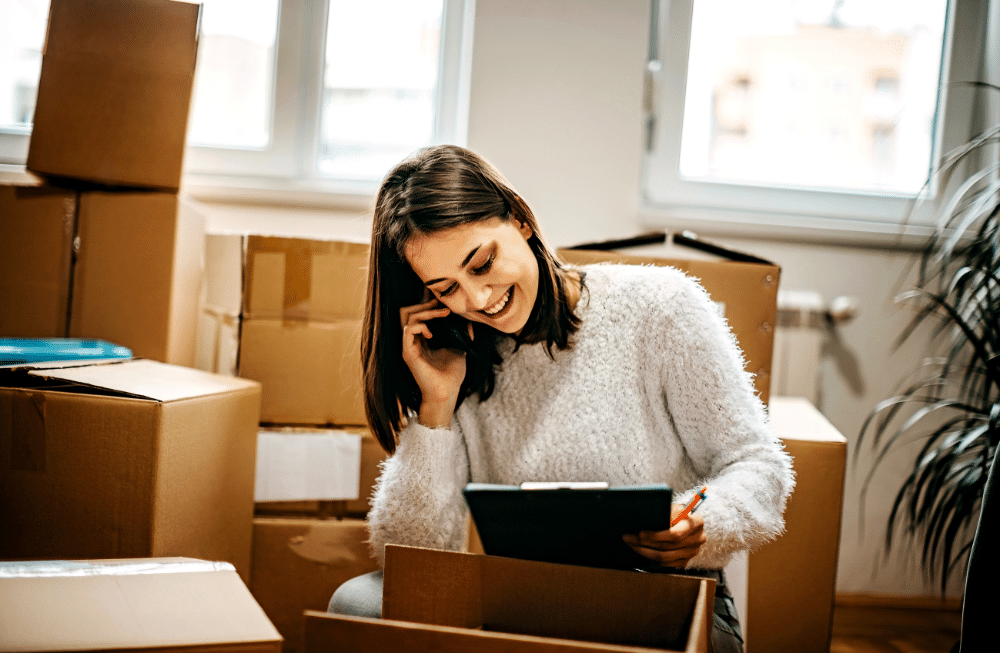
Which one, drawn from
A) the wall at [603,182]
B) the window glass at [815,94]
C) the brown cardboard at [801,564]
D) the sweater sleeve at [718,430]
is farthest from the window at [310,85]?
the brown cardboard at [801,564]

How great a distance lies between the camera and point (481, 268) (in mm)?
939

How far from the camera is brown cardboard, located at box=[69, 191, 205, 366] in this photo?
127 centimetres

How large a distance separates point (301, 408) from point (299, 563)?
0.29m

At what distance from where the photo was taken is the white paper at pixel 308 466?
1329 millimetres

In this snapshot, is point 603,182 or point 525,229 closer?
point 525,229

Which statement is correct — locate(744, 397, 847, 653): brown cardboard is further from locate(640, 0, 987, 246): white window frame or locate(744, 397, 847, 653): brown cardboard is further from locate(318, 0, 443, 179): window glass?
locate(318, 0, 443, 179): window glass

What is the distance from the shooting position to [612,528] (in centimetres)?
64

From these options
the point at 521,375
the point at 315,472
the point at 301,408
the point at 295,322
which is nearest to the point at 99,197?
the point at 295,322

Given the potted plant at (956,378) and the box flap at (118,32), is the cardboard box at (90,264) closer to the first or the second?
the box flap at (118,32)

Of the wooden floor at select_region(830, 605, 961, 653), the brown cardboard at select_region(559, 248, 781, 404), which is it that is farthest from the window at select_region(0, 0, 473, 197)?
the wooden floor at select_region(830, 605, 961, 653)

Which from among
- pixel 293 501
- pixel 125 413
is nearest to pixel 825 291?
pixel 293 501

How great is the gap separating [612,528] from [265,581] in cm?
93

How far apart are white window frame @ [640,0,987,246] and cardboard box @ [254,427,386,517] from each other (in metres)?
0.94

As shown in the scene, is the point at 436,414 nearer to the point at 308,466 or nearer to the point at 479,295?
the point at 479,295
